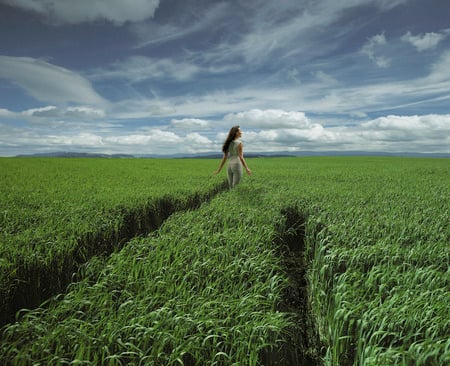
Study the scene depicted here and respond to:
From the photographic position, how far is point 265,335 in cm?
291

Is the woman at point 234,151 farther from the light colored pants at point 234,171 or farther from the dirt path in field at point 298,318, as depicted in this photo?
the dirt path in field at point 298,318

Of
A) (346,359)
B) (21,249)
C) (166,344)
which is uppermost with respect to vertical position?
(21,249)

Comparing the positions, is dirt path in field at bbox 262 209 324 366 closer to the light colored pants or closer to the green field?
the green field

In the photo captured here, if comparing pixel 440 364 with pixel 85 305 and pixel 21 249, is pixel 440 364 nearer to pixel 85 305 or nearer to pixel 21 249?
pixel 85 305

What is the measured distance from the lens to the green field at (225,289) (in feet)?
9.08

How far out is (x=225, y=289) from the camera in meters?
3.90

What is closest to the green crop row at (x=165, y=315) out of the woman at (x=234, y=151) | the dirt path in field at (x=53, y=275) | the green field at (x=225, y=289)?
the green field at (x=225, y=289)

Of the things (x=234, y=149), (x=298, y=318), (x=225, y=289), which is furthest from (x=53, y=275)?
(x=234, y=149)

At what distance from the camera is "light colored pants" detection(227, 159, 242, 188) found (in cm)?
1194

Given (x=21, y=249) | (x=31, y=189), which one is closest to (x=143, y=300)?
(x=21, y=249)

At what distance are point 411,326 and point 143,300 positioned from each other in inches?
113

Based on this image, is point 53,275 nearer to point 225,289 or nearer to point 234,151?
point 225,289

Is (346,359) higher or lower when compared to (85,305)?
lower

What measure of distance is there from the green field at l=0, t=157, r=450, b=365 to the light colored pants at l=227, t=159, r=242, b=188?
386 cm
